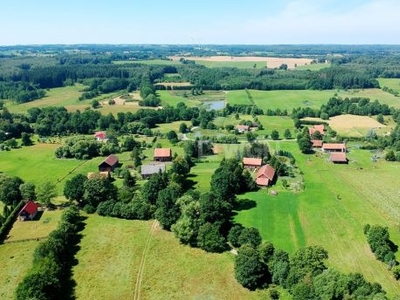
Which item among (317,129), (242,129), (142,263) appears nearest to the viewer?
(142,263)

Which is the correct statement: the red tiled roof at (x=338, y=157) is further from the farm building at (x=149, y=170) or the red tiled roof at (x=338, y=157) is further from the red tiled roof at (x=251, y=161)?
the farm building at (x=149, y=170)

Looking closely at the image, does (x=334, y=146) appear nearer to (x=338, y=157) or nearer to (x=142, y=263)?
(x=338, y=157)

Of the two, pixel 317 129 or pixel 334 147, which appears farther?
pixel 317 129

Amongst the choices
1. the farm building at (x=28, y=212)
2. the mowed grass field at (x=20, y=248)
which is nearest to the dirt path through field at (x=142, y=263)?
the mowed grass field at (x=20, y=248)

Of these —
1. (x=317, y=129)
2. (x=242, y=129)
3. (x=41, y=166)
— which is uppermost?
(x=317, y=129)

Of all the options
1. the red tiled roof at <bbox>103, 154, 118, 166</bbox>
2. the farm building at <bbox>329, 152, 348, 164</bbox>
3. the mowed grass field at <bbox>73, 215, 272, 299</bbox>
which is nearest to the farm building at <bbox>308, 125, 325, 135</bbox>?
the farm building at <bbox>329, 152, 348, 164</bbox>

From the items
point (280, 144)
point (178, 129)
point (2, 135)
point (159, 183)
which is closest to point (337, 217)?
point (159, 183)

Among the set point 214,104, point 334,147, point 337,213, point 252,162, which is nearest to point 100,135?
point 252,162
